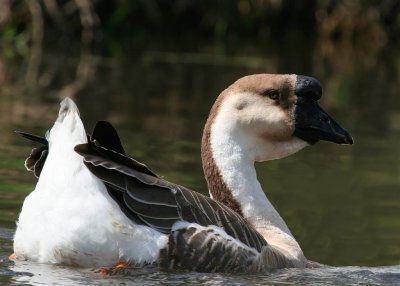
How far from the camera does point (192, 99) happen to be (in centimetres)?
1698

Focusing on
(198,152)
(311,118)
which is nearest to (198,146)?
(198,152)

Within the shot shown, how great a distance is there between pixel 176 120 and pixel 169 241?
Result: 7.74m

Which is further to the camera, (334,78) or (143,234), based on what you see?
(334,78)

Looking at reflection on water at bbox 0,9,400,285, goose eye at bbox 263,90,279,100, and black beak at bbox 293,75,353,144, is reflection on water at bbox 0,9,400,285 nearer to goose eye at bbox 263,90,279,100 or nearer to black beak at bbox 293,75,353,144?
black beak at bbox 293,75,353,144

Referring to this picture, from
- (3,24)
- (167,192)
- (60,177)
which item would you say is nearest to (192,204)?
(167,192)

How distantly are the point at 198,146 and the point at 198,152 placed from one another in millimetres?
396

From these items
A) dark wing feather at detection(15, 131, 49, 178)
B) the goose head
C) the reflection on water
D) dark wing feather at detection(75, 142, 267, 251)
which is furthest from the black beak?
dark wing feather at detection(15, 131, 49, 178)

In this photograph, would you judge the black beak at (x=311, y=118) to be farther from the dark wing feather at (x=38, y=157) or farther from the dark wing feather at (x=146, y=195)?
the dark wing feather at (x=38, y=157)

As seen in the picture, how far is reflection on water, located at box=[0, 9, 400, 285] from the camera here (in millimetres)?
8266

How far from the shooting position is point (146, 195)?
6.97 meters

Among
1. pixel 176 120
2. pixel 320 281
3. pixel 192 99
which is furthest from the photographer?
pixel 192 99

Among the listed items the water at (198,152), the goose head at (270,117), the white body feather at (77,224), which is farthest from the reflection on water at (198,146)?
the goose head at (270,117)

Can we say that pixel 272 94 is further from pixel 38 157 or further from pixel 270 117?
pixel 38 157

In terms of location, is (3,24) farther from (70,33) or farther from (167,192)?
(167,192)
